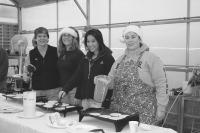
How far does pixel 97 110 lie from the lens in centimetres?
185

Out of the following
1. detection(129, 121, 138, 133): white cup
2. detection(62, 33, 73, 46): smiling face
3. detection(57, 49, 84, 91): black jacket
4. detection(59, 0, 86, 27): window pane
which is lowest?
detection(129, 121, 138, 133): white cup

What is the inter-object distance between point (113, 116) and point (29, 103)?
0.53 meters

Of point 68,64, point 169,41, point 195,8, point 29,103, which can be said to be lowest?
point 29,103

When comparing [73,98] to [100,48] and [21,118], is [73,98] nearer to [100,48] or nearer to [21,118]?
[100,48]

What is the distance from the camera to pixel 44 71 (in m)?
2.73

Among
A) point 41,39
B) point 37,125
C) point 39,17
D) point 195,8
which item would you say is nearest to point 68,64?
point 41,39

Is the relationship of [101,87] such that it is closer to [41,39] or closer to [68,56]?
[68,56]

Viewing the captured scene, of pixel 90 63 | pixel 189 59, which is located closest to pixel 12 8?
pixel 189 59

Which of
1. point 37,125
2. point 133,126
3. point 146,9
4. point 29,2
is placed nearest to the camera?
point 133,126

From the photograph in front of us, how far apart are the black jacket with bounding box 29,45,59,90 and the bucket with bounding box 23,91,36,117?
93 cm

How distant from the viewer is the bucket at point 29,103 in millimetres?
1723

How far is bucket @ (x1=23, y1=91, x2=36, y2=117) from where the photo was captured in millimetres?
1723

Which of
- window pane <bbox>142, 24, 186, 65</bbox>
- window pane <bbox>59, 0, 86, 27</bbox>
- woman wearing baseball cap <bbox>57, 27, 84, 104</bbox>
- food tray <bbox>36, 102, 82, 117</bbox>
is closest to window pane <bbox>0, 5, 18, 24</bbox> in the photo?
window pane <bbox>59, 0, 86, 27</bbox>

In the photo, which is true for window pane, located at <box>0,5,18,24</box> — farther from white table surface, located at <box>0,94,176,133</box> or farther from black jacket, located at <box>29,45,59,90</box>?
white table surface, located at <box>0,94,176,133</box>
